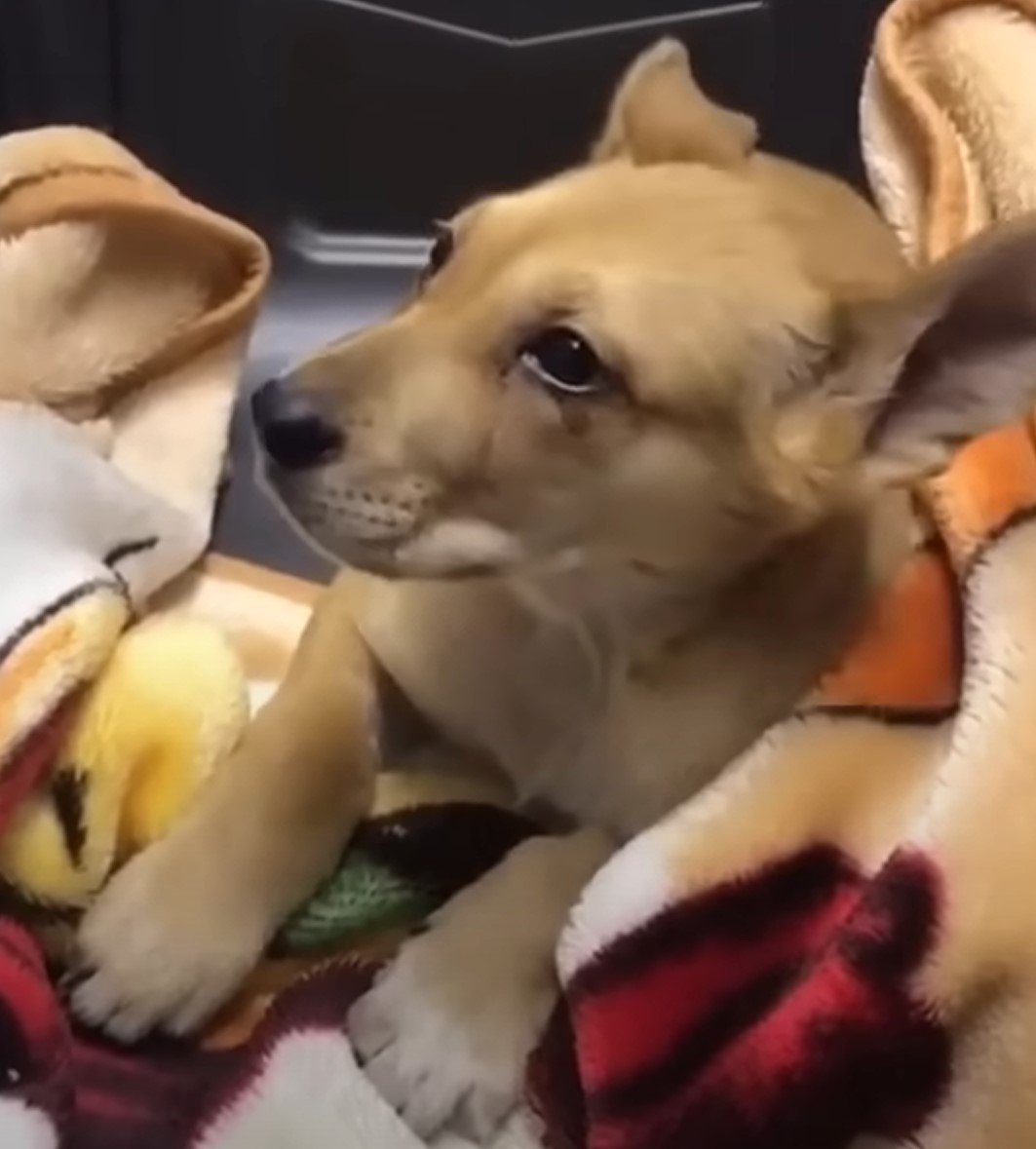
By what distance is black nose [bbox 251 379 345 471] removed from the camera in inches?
47.5

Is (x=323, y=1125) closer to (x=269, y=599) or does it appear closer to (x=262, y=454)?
(x=262, y=454)

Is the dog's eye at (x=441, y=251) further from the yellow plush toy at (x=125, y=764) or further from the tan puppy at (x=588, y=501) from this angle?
the yellow plush toy at (x=125, y=764)

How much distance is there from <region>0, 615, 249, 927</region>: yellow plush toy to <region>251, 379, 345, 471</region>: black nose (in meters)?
0.29

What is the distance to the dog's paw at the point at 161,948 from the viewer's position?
1338mm

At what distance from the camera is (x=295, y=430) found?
1210mm

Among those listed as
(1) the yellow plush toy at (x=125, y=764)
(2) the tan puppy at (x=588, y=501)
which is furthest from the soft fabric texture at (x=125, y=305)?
(2) the tan puppy at (x=588, y=501)

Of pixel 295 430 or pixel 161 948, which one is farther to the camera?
pixel 161 948

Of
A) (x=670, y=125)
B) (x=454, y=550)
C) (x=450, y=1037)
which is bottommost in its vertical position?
(x=450, y=1037)

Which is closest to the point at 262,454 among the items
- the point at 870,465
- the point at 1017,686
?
the point at 870,465

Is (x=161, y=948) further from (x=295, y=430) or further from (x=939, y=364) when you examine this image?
(x=939, y=364)

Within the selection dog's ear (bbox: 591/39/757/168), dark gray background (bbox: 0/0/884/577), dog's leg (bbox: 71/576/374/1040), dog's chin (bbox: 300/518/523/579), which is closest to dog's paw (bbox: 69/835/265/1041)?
dog's leg (bbox: 71/576/374/1040)

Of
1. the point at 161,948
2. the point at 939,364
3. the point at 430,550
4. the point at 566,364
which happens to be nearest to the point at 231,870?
the point at 161,948

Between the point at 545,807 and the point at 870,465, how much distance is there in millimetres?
318

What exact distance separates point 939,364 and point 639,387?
6.1 inches
